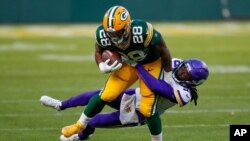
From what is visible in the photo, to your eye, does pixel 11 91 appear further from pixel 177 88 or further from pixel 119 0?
pixel 119 0

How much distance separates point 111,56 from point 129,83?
1.06 feet

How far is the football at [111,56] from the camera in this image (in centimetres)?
745

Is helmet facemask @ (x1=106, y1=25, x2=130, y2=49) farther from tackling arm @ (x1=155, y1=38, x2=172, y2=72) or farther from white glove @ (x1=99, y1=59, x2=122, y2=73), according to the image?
tackling arm @ (x1=155, y1=38, x2=172, y2=72)

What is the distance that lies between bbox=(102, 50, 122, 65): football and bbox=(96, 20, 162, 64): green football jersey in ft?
0.18

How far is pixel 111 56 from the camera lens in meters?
7.47

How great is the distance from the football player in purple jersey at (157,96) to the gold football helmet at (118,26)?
363 mm

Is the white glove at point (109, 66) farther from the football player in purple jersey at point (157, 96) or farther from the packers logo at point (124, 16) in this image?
the packers logo at point (124, 16)

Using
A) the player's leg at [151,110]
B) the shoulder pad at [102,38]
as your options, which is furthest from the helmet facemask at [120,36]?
the player's leg at [151,110]

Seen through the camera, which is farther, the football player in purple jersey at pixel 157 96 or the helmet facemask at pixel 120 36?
the football player in purple jersey at pixel 157 96

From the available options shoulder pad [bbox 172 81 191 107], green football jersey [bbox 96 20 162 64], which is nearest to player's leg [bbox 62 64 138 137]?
green football jersey [bbox 96 20 162 64]

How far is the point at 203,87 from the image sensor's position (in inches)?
465

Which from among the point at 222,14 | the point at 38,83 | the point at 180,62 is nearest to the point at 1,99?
the point at 38,83

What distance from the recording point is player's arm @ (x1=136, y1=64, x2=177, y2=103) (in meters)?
7.40

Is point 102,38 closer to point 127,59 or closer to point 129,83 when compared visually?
point 127,59
